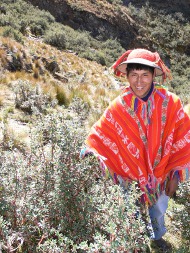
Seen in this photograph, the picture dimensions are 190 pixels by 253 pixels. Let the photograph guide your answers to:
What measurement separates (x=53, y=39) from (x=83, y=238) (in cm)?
1992

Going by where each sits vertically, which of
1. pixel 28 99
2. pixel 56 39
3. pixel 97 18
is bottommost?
pixel 56 39

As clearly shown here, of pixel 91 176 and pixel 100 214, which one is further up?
pixel 91 176

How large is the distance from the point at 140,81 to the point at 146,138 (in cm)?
50

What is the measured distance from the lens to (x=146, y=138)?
2.57m

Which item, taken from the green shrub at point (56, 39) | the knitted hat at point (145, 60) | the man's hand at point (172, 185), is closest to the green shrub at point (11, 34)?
the green shrub at point (56, 39)

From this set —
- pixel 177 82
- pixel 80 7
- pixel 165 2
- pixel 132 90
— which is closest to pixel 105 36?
pixel 80 7

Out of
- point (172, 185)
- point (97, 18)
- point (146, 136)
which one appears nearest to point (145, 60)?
point (146, 136)

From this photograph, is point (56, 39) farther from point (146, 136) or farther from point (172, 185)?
point (172, 185)

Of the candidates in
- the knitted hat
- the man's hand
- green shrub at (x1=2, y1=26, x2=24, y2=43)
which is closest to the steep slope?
green shrub at (x1=2, y1=26, x2=24, y2=43)

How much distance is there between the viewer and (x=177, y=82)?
2339 centimetres

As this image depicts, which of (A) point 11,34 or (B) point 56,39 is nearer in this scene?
(A) point 11,34

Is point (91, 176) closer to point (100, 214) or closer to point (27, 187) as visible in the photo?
point (100, 214)

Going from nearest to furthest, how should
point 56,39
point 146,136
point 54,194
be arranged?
point 54,194 < point 146,136 < point 56,39

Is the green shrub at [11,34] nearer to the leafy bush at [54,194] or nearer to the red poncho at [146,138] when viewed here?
the red poncho at [146,138]
